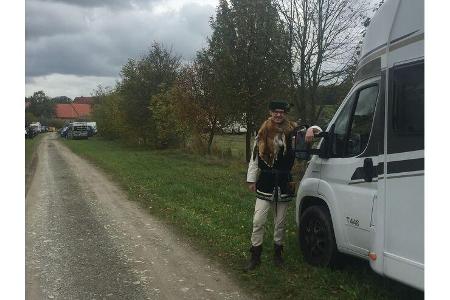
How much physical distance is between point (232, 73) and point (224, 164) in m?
4.05

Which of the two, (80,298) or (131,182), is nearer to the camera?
(80,298)

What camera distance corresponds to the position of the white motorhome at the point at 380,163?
356 centimetres

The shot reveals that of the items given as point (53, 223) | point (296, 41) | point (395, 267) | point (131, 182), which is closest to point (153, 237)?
point (53, 223)

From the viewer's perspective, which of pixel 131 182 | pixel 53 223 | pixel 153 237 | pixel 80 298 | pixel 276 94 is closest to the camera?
pixel 80 298

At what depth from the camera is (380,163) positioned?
3.98 metres

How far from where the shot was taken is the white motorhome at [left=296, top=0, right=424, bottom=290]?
11.7 feet

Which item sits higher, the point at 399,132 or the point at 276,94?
the point at 276,94

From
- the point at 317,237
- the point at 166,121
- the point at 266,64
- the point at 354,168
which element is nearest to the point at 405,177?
the point at 354,168

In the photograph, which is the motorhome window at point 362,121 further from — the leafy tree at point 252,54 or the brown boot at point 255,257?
the leafy tree at point 252,54

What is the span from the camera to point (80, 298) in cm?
485

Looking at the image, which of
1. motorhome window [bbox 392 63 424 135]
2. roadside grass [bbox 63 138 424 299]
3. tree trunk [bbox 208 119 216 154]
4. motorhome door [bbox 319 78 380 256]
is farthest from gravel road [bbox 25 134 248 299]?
tree trunk [bbox 208 119 216 154]

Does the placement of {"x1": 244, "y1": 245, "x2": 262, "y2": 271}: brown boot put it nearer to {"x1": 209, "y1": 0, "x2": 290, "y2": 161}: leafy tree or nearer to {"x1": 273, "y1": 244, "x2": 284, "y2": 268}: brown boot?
{"x1": 273, "y1": 244, "x2": 284, "y2": 268}: brown boot
